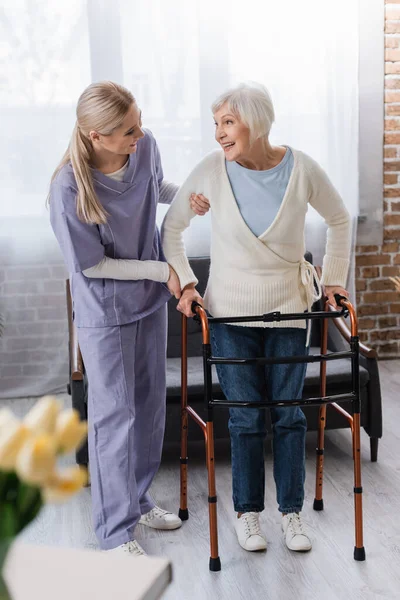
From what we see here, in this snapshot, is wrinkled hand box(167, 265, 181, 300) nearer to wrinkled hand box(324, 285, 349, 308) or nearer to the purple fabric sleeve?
the purple fabric sleeve

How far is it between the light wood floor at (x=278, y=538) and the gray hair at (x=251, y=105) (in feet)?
4.09

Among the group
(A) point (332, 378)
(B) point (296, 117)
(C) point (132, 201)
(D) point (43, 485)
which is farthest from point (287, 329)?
(B) point (296, 117)

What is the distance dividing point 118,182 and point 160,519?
1.12 metres

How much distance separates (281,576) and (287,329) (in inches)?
27.9

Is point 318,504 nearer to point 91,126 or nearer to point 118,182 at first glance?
point 118,182

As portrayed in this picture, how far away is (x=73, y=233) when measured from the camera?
2.24 meters

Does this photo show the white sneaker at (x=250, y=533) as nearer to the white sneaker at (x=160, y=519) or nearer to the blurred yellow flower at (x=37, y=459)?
the white sneaker at (x=160, y=519)

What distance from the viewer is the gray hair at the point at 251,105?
7.32ft

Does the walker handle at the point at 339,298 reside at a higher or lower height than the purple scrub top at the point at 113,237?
lower

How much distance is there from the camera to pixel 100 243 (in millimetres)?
2289

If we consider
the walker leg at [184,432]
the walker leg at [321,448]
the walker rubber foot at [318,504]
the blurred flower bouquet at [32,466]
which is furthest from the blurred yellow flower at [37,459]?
the walker rubber foot at [318,504]

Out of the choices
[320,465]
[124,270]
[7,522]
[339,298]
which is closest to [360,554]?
[320,465]

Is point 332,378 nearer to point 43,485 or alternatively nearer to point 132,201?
point 132,201

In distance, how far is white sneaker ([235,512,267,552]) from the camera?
245 centimetres
